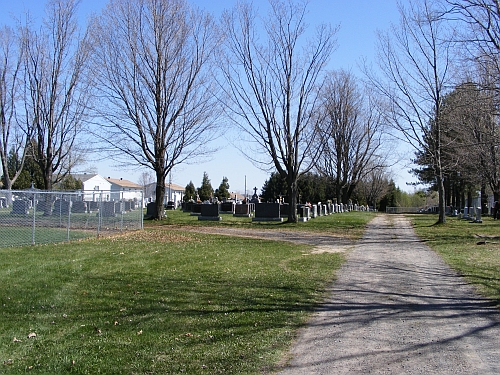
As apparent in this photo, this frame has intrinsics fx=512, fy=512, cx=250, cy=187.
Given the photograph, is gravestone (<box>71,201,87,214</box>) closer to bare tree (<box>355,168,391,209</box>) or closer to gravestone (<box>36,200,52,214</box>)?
gravestone (<box>36,200,52,214</box>)

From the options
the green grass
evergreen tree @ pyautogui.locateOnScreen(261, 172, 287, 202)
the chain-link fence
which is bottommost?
the green grass

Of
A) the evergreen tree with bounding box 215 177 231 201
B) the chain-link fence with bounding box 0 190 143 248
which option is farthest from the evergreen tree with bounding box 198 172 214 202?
the chain-link fence with bounding box 0 190 143 248

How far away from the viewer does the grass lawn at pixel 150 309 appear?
208 inches

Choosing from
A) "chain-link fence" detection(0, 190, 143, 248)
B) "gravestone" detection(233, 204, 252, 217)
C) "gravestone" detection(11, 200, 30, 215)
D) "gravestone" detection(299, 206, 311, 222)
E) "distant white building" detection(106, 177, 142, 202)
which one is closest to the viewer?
"chain-link fence" detection(0, 190, 143, 248)

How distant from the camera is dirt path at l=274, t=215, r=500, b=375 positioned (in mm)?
5102

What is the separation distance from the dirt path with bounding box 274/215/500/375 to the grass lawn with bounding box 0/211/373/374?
0.40 metres

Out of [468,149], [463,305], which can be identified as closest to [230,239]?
[463,305]

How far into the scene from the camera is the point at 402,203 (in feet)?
292

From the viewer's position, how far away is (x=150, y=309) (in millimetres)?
7305

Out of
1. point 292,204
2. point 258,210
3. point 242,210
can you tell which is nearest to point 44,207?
point 292,204

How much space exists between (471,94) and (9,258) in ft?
51.9

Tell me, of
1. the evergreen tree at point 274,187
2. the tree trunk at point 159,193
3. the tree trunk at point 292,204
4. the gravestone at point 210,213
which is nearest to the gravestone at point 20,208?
the tree trunk at point 159,193

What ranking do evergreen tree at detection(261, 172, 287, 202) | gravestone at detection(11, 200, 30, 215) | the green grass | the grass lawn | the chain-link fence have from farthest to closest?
evergreen tree at detection(261, 172, 287, 202) < gravestone at detection(11, 200, 30, 215) < the chain-link fence < the green grass < the grass lawn

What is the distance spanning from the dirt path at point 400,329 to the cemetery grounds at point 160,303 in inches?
13.6
